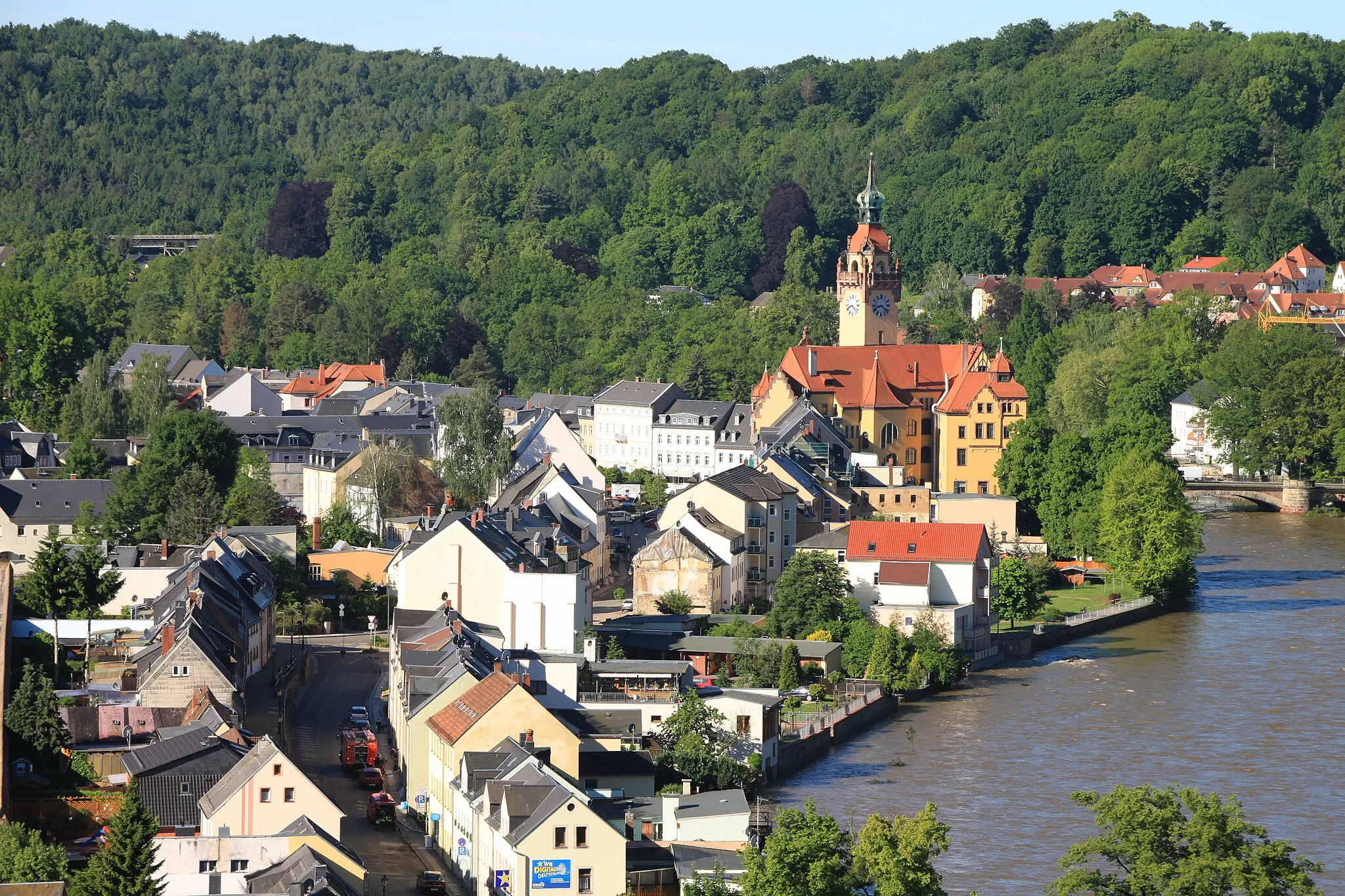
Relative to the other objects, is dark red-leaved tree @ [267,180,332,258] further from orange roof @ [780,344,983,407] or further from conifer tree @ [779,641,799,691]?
conifer tree @ [779,641,799,691]

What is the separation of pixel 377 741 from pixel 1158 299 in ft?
230

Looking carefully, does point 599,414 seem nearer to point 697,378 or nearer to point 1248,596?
point 697,378

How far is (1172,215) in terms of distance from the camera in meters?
119

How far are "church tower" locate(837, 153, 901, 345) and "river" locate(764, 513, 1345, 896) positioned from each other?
72.2 ft

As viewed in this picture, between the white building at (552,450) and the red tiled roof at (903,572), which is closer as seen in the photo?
the red tiled roof at (903,572)

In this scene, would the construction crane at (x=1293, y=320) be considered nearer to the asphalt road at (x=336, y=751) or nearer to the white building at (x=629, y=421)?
the white building at (x=629, y=421)

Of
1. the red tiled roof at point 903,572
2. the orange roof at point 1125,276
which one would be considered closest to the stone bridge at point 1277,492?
the red tiled roof at point 903,572

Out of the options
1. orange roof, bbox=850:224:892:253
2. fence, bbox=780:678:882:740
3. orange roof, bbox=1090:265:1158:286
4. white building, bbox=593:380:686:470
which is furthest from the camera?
orange roof, bbox=1090:265:1158:286

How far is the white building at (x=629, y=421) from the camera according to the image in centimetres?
7669

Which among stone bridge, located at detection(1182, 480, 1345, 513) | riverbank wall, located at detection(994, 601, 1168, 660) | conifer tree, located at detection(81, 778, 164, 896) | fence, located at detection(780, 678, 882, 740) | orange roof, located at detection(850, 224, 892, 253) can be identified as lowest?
conifer tree, located at detection(81, 778, 164, 896)

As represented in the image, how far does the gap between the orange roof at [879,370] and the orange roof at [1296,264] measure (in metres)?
38.9

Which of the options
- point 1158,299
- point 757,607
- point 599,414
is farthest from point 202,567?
point 1158,299

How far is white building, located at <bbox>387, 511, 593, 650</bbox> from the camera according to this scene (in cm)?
4481

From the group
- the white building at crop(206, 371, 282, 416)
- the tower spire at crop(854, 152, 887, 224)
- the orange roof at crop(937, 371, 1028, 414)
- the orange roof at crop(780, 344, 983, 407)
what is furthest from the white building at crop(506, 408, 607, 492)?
the tower spire at crop(854, 152, 887, 224)
